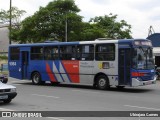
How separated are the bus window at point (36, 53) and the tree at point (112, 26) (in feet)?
111

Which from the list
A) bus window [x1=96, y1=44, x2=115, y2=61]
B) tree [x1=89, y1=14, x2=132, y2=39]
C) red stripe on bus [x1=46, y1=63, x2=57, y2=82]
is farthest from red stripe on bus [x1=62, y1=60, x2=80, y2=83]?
tree [x1=89, y1=14, x2=132, y2=39]

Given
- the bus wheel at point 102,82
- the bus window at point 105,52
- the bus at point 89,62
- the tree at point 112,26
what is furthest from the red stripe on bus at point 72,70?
the tree at point 112,26

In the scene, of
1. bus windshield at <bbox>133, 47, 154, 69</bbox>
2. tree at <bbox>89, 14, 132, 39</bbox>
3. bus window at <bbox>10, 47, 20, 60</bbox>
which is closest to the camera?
bus windshield at <bbox>133, 47, 154, 69</bbox>

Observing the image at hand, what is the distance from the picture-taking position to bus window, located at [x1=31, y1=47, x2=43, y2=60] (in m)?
24.2

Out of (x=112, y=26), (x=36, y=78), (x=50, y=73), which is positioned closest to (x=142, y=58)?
(x=50, y=73)

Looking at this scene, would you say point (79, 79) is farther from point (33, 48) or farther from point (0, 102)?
point (0, 102)

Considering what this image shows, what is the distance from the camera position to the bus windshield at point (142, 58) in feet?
63.7

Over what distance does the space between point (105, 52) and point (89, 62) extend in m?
1.31

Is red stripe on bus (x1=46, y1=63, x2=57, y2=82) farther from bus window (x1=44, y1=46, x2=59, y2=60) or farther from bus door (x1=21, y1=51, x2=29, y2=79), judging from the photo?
bus door (x1=21, y1=51, x2=29, y2=79)

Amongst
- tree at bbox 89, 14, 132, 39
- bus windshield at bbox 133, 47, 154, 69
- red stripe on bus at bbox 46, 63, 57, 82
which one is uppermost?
tree at bbox 89, 14, 132, 39

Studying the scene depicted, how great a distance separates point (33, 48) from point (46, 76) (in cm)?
218

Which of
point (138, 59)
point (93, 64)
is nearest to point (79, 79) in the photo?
point (93, 64)

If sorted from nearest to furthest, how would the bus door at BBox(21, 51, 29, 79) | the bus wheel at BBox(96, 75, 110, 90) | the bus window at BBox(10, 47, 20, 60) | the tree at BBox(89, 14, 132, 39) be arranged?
the bus wheel at BBox(96, 75, 110, 90), the bus door at BBox(21, 51, 29, 79), the bus window at BBox(10, 47, 20, 60), the tree at BBox(89, 14, 132, 39)

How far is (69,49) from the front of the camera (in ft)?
73.6
